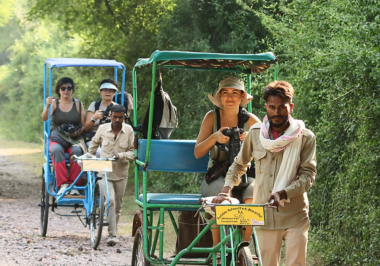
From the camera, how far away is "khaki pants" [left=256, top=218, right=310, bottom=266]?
4961 millimetres

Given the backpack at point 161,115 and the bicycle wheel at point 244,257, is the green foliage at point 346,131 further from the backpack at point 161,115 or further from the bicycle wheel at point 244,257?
the bicycle wheel at point 244,257

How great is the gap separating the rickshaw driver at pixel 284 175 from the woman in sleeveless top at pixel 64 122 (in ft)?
20.6

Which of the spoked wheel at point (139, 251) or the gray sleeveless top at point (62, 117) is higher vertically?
the gray sleeveless top at point (62, 117)

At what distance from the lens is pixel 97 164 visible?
33.3 feet

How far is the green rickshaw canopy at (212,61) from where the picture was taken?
6.54m

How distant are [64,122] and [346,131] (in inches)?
204

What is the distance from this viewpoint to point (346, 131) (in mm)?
8328

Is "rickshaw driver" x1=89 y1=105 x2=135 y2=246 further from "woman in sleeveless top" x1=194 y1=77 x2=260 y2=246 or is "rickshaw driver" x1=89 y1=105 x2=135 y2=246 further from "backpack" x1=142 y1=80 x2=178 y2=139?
"woman in sleeveless top" x1=194 y1=77 x2=260 y2=246

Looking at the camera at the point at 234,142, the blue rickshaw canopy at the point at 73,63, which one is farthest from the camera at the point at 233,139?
the blue rickshaw canopy at the point at 73,63

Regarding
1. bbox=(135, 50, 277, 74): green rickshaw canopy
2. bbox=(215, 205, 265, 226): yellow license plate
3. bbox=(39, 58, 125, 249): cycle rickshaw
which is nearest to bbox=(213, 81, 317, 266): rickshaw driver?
bbox=(215, 205, 265, 226): yellow license plate

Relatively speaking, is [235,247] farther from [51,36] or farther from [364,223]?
[51,36]

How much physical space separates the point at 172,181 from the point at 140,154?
27.8ft

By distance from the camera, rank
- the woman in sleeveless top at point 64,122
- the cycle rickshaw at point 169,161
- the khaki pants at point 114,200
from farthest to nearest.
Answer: the woman in sleeveless top at point 64,122 → the khaki pants at point 114,200 → the cycle rickshaw at point 169,161

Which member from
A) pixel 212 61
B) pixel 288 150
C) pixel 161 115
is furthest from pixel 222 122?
pixel 288 150
